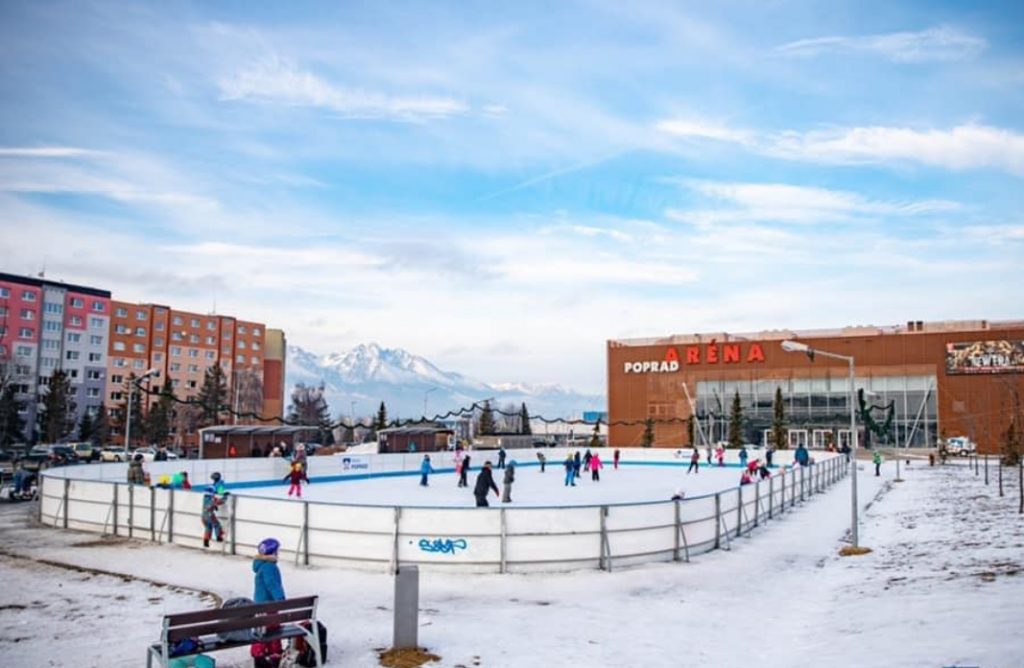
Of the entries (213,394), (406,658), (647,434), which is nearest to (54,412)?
(213,394)

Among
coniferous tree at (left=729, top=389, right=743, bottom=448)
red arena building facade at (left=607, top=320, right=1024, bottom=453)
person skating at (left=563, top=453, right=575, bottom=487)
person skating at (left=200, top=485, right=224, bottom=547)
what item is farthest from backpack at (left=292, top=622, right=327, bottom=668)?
coniferous tree at (left=729, top=389, right=743, bottom=448)

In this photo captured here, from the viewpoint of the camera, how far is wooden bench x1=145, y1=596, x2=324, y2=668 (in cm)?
838

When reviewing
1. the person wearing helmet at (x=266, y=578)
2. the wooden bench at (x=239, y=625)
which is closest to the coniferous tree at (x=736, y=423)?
the person wearing helmet at (x=266, y=578)

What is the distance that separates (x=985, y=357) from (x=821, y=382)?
14.5 metres

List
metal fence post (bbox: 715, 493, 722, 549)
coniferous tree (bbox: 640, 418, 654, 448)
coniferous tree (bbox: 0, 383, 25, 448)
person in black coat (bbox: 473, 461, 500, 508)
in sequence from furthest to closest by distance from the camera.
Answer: coniferous tree (bbox: 640, 418, 654, 448), coniferous tree (bbox: 0, 383, 25, 448), person in black coat (bbox: 473, 461, 500, 508), metal fence post (bbox: 715, 493, 722, 549)

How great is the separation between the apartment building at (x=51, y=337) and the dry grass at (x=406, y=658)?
3349 inches

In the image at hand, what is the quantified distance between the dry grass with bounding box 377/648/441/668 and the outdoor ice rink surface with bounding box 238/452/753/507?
1701 centimetres

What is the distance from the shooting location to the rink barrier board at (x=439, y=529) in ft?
52.1

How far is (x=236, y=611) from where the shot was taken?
8719mm

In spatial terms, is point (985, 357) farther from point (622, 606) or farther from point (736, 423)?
point (622, 606)

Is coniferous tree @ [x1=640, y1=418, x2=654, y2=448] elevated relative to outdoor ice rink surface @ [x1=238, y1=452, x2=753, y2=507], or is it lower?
elevated

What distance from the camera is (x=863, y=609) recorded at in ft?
41.2

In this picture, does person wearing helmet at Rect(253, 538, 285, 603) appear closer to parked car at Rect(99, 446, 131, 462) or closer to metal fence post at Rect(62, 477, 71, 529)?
metal fence post at Rect(62, 477, 71, 529)

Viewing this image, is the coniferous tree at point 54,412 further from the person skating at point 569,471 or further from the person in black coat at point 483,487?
the person in black coat at point 483,487
